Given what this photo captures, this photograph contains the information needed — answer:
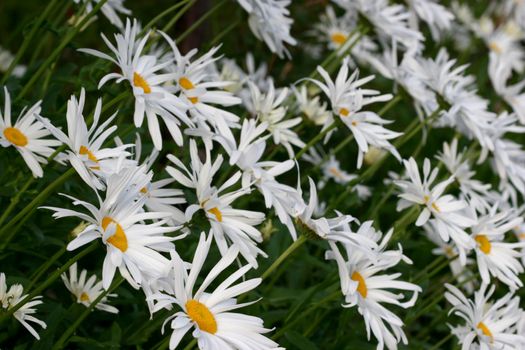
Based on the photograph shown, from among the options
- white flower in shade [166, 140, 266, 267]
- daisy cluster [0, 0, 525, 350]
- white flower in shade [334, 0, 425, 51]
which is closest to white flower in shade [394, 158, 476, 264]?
daisy cluster [0, 0, 525, 350]

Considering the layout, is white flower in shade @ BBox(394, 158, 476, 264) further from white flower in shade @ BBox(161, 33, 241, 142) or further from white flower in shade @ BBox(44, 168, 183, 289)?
white flower in shade @ BBox(44, 168, 183, 289)

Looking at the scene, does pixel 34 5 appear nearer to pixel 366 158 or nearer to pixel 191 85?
pixel 366 158

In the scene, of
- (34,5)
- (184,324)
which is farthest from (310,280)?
(34,5)

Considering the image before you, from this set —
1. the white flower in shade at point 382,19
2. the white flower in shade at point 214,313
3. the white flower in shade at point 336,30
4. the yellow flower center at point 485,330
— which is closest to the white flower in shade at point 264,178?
the white flower in shade at point 214,313

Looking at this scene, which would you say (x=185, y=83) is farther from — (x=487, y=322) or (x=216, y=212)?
(x=487, y=322)

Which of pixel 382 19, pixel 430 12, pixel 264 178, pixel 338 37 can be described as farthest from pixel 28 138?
pixel 338 37

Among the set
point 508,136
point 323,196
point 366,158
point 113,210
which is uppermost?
point 113,210
